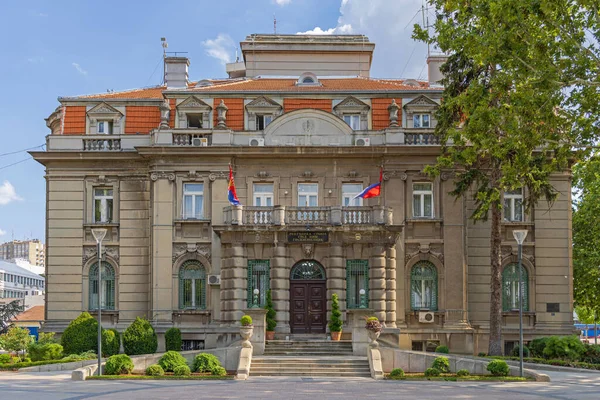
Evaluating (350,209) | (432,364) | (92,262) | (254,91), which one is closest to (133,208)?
(92,262)

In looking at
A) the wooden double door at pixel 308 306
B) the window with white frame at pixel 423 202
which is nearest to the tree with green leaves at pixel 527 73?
the window with white frame at pixel 423 202

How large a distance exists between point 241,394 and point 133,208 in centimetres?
1633

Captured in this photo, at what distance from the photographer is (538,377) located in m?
25.1

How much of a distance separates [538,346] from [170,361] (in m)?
14.1

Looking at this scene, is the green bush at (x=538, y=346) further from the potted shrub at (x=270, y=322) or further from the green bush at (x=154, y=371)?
the green bush at (x=154, y=371)

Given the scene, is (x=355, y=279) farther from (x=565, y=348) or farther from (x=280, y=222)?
(x=565, y=348)

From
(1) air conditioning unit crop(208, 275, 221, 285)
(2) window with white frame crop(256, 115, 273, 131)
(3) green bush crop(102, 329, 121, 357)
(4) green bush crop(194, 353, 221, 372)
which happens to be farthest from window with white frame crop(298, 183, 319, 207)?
(4) green bush crop(194, 353, 221, 372)

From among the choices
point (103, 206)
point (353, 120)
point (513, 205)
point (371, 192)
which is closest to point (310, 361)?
point (371, 192)

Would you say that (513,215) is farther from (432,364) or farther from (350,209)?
(432,364)

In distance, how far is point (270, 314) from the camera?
108 ft

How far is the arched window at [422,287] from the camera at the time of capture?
35312 millimetres

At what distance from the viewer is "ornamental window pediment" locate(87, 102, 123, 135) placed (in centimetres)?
3678

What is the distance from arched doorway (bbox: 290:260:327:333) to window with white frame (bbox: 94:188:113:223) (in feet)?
28.7

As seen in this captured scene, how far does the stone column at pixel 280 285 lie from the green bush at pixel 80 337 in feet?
23.6
